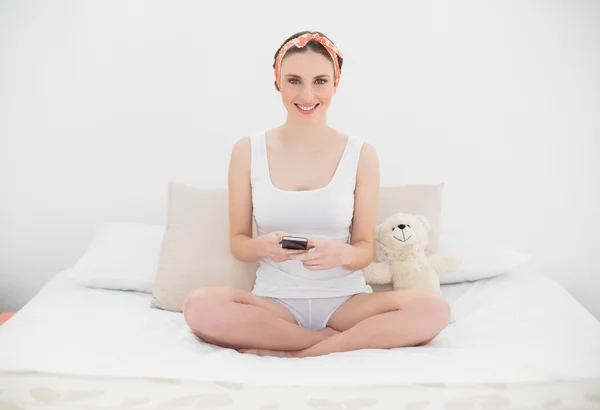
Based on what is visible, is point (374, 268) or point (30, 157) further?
point (30, 157)

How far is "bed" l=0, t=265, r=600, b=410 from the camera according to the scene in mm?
1153

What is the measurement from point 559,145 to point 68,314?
1955 millimetres

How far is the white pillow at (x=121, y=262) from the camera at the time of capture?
198cm

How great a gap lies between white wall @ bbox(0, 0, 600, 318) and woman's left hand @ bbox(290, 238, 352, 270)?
0.90m

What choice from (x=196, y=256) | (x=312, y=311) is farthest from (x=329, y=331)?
(x=196, y=256)

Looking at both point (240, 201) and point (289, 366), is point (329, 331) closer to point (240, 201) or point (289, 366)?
point (289, 366)

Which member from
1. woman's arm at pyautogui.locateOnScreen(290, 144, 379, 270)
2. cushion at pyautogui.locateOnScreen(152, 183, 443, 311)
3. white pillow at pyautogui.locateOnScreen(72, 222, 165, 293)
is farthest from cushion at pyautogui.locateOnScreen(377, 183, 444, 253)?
white pillow at pyautogui.locateOnScreen(72, 222, 165, 293)

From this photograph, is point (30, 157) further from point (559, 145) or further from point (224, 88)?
point (559, 145)

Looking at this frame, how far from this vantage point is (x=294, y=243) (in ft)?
4.92

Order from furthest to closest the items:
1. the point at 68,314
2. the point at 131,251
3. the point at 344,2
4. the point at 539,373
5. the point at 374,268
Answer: the point at 344,2
the point at 131,251
the point at 374,268
the point at 68,314
the point at 539,373

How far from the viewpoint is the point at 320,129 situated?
5.86 ft

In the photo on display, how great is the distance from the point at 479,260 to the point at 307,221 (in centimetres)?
70

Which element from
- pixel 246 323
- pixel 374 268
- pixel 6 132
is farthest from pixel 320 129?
pixel 6 132

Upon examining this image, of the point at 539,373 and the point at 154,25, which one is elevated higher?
the point at 154,25
